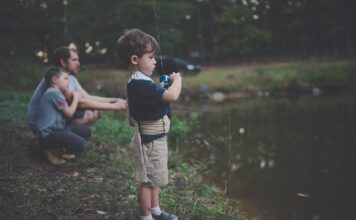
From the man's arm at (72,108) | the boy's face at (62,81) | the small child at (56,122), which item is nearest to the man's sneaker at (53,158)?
the small child at (56,122)

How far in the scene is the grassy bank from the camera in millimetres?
3785

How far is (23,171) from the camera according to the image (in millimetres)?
4922

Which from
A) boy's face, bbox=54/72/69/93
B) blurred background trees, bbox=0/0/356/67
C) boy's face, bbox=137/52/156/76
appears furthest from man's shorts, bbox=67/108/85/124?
blurred background trees, bbox=0/0/356/67

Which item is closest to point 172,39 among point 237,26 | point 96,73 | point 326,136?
point 96,73

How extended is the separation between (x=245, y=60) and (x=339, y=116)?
65.2ft

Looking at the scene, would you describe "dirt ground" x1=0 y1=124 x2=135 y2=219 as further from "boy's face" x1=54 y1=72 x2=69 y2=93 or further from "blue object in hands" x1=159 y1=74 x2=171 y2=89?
"blue object in hands" x1=159 y1=74 x2=171 y2=89

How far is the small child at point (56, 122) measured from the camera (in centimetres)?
507

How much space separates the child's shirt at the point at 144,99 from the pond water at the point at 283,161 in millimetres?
1610

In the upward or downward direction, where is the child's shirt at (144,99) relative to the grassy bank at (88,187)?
upward

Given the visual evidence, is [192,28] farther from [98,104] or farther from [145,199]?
[145,199]

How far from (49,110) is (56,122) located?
174 millimetres

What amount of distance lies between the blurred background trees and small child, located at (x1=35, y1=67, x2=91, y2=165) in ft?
10.9

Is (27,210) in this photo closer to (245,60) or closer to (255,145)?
(255,145)

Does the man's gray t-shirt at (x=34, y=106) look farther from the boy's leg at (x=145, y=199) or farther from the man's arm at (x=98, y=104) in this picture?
the boy's leg at (x=145, y=199)
